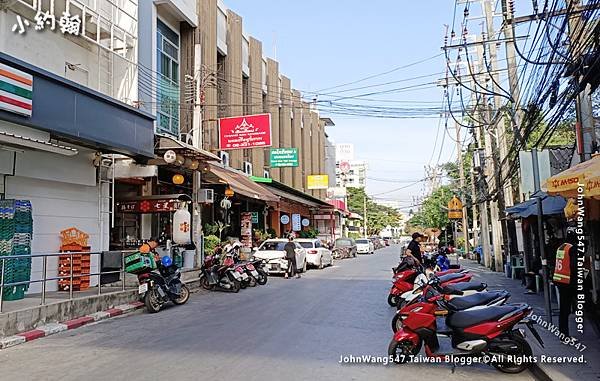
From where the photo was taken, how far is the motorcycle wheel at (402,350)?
6.56 metres

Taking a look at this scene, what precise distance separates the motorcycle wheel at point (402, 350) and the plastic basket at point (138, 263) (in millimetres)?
6697

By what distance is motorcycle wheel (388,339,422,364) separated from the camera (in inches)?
258

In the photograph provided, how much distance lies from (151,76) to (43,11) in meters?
4.90

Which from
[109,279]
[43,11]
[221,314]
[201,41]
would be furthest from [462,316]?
[201,41]

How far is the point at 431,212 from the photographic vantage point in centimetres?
4916

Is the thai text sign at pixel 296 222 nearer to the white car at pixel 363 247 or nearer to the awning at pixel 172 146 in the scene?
the white car at pixel 363 247

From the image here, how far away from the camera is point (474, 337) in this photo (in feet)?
20.1

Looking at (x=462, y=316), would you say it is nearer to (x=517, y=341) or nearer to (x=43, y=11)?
(x=517, y=341)

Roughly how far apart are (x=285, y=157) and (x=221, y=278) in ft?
47.0

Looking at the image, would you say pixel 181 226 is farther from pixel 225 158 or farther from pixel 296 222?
pixel 296 222

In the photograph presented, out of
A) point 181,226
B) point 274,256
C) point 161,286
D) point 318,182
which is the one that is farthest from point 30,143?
point 318,182

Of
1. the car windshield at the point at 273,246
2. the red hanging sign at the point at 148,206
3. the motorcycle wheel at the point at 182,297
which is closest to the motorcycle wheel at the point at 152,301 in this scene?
the motorcycle wheel at the point at 182,297

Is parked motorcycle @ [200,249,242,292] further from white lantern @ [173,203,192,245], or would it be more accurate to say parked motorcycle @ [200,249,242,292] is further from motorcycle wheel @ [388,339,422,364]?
motorcycle wheel @ [388,339,422,364]

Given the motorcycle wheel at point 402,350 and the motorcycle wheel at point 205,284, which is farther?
the motorcycle wheel at point 205,284
